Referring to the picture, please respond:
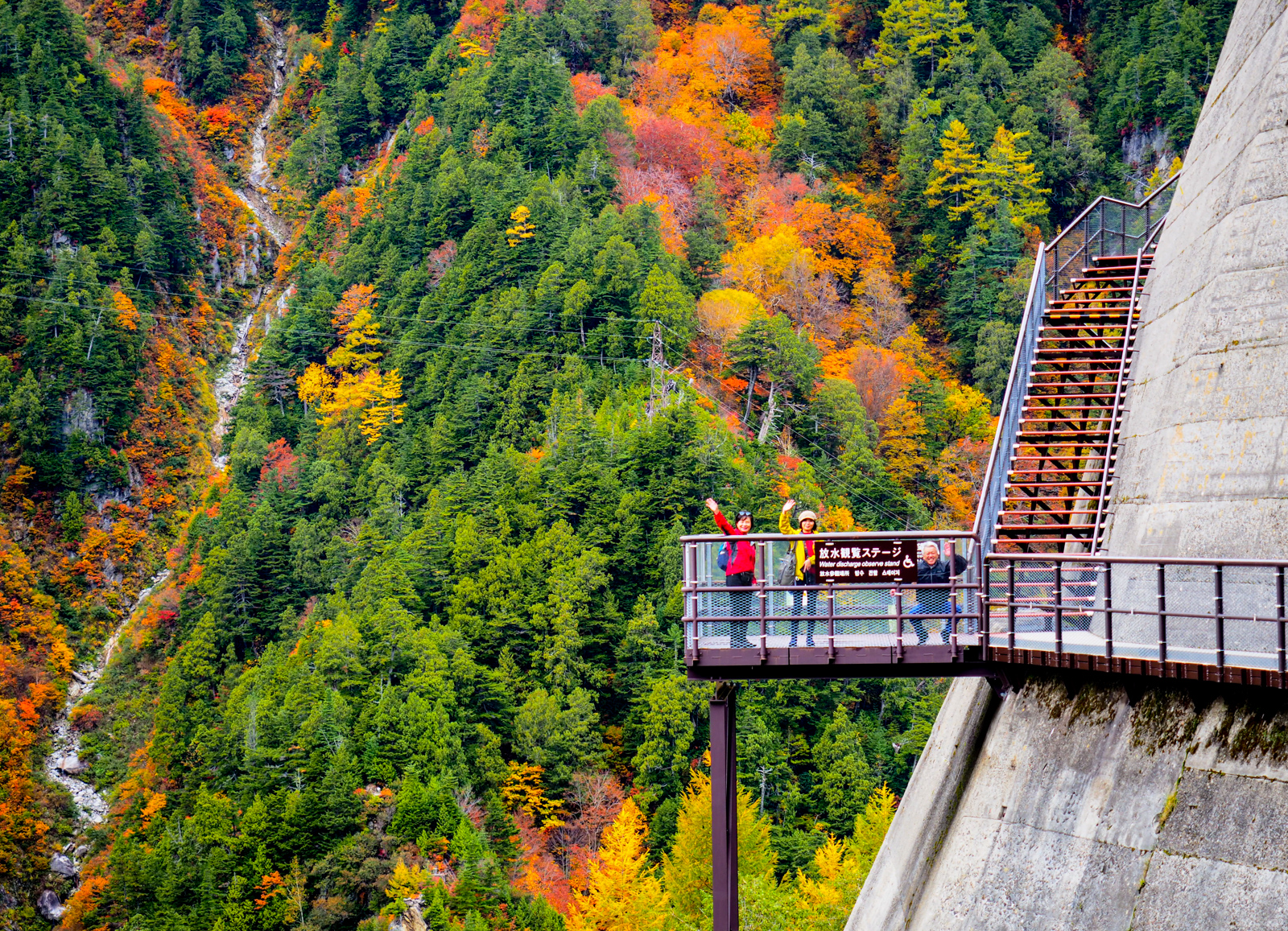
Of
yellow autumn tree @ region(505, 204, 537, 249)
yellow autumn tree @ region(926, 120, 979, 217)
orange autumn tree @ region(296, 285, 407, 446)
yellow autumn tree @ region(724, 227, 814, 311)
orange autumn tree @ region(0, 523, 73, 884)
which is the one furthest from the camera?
yellow autumn tree @ region(926, 120, 979, 217)

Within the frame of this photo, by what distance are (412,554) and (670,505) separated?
11884mm

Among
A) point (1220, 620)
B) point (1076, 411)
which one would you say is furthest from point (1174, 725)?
point (1076, 411)

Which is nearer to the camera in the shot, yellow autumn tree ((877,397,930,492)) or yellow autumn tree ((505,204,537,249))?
yellow autumn tree ((877,397,930,492))

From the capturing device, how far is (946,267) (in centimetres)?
7125

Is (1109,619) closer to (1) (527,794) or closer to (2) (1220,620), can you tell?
(2) (1220,620)

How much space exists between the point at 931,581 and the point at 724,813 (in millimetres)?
3386

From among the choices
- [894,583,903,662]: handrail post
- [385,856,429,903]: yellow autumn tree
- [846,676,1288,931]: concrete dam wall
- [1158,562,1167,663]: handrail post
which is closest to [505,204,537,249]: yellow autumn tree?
[385,856,429,903]: yellow autumn tree

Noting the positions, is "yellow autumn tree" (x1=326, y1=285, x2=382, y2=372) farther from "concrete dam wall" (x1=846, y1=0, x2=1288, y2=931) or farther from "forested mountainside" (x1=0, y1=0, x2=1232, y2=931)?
"concrete dam wall" (x1=846, y1=0, x2=1288, y2=931)

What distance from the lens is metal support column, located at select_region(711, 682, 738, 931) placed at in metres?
13.5

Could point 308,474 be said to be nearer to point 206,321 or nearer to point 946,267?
point 206,321

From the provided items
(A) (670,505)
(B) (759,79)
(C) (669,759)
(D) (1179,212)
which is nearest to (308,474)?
(A) (670,505)

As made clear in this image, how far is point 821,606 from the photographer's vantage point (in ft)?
42.3

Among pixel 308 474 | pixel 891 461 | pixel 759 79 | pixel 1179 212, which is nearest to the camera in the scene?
pixel 1179 212

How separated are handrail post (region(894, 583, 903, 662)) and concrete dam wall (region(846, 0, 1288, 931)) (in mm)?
1974
